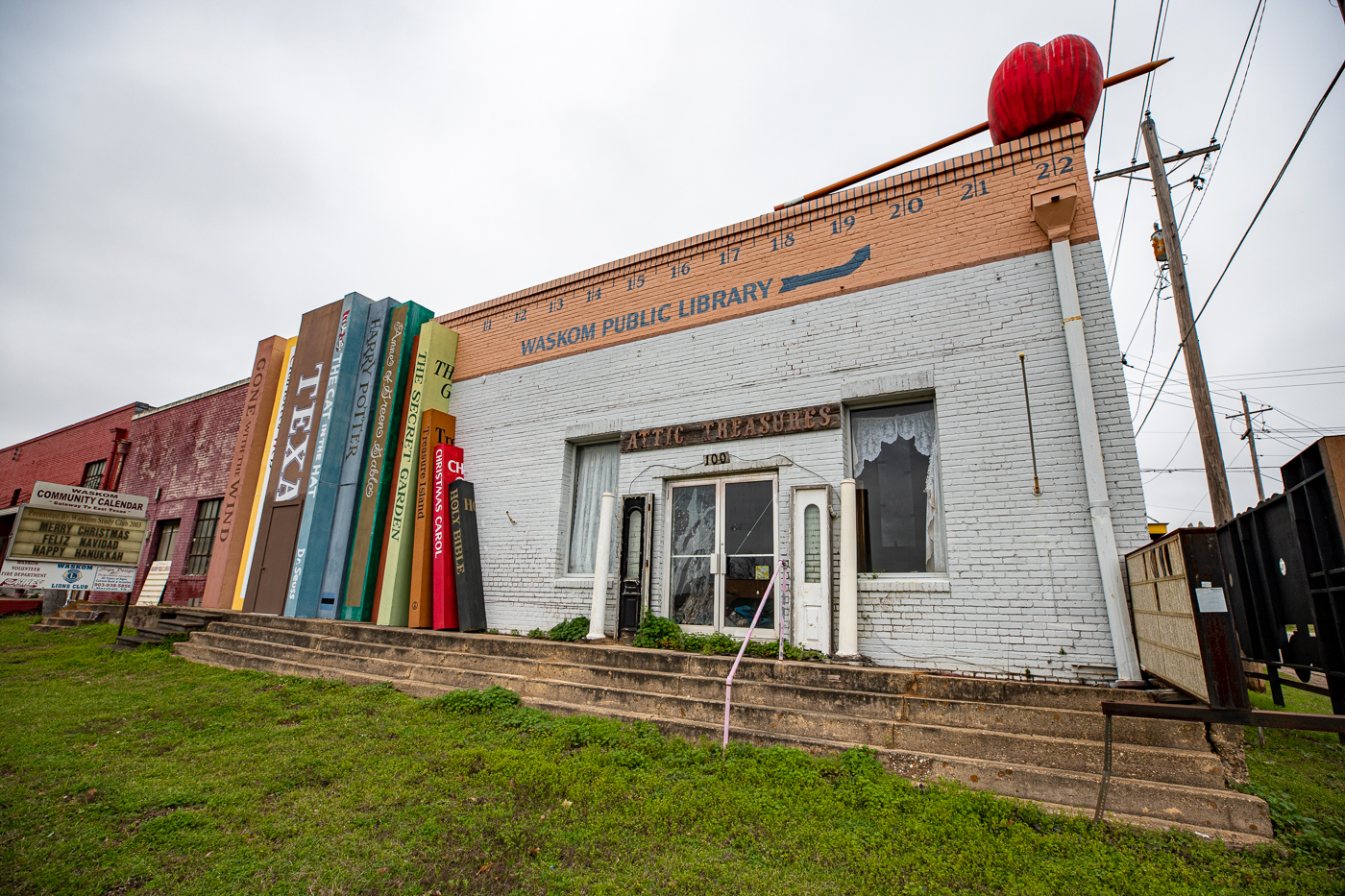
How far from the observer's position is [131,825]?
11.9 feet

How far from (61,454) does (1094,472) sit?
2738 centimetres

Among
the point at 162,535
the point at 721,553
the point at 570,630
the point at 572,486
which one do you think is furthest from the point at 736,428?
the point at 162,535

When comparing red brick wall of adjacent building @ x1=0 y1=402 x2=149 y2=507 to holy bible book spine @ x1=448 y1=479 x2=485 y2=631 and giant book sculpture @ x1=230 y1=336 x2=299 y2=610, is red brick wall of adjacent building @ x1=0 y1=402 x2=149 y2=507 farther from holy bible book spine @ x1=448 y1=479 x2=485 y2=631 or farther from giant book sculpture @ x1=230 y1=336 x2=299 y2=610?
holy bible book spine @ x1=448 y1=479 x2=485 y2=631

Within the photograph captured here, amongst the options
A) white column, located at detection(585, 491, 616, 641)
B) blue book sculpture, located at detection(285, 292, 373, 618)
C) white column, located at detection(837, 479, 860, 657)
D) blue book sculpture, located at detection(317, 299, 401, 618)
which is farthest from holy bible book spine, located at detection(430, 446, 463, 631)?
white column, located at detection(837, 479, 860, 657)

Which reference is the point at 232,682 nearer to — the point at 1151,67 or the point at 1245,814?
the point at 1245,814

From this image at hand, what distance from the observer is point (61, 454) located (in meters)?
19.0

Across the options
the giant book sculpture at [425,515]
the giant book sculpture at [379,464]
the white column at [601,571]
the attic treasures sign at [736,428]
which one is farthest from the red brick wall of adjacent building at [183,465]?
the attic treasures sign at [736,428]

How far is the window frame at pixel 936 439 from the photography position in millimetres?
5969

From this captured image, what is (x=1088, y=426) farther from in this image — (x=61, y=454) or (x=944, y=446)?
(x=61, y=454)

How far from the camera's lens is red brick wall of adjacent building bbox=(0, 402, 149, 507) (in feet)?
57.2

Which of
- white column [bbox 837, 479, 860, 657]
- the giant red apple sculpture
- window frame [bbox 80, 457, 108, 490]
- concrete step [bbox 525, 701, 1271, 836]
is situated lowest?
A: concrete step [bbox 525, 701, 1271, 836]

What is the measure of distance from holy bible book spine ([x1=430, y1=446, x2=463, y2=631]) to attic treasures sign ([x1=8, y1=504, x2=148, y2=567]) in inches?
216

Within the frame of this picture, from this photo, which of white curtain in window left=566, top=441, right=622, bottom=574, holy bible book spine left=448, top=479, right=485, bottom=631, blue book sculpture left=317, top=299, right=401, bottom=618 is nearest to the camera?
holy bible book spine left=448, top=479, right=485, bottom=631

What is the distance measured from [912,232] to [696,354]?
2.98 m
